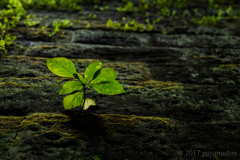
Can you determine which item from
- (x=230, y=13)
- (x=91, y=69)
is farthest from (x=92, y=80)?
(x=230, y=13)

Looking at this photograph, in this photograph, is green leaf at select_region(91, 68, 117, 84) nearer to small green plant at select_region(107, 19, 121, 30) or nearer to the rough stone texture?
the rough stone texture

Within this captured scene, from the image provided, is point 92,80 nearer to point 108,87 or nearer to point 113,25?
point 108,87

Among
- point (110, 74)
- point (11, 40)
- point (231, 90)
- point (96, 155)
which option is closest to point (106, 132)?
point (96, 155)

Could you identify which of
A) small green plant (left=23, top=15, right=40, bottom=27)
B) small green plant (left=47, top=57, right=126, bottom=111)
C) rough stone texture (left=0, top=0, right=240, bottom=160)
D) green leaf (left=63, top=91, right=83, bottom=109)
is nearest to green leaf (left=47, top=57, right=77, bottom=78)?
small green plant (left=47, top=57, right=126, bottom=111)

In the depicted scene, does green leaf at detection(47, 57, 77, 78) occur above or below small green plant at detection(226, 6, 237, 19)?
below

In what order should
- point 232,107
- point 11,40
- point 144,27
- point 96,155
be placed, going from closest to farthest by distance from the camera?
point 96,155, point 232,107, point 11,40, point 144,27

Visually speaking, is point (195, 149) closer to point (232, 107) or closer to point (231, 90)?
point (232, 107)

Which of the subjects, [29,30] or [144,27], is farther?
[144,27]
